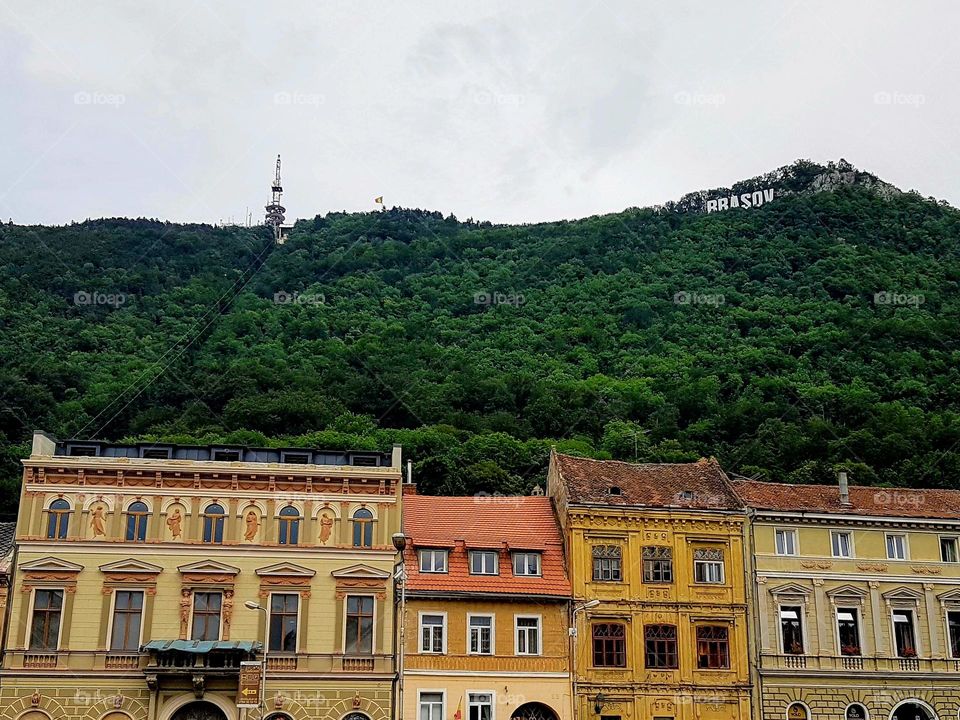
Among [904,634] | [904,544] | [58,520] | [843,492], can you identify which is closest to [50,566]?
[58,520]

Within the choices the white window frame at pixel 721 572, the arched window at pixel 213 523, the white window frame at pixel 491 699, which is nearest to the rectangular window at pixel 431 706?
the white window frame at pixel 491 699

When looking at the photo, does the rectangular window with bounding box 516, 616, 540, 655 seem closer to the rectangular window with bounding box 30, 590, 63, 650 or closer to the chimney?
the chimney

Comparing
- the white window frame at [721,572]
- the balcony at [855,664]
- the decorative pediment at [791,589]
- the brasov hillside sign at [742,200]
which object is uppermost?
the brasov hillside sign at [742,200]

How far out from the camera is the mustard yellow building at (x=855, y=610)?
45219mm

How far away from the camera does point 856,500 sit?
4991cm

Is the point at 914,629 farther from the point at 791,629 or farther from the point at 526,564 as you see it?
the point at 526,564

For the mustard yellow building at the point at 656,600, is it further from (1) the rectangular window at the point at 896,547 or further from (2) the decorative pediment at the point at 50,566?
(2) the decorative pediment at the point at 50,566

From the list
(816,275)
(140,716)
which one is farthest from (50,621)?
(816,275)

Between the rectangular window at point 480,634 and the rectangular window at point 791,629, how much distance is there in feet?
39.9

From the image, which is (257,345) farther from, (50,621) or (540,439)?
(50,621)

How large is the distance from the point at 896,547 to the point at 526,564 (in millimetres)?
16091

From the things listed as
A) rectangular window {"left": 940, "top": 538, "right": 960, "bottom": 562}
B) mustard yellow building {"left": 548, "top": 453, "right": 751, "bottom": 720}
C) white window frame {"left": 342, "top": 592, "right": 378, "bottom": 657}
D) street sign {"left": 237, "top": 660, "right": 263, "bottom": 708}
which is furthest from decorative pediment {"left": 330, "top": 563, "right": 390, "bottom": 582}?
rectangular window {"left": 940, "top": 538, "right": 960, "bottom": 562}

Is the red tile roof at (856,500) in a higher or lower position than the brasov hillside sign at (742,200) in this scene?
lower

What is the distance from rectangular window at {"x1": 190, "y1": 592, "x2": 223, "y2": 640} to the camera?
41906 mm
